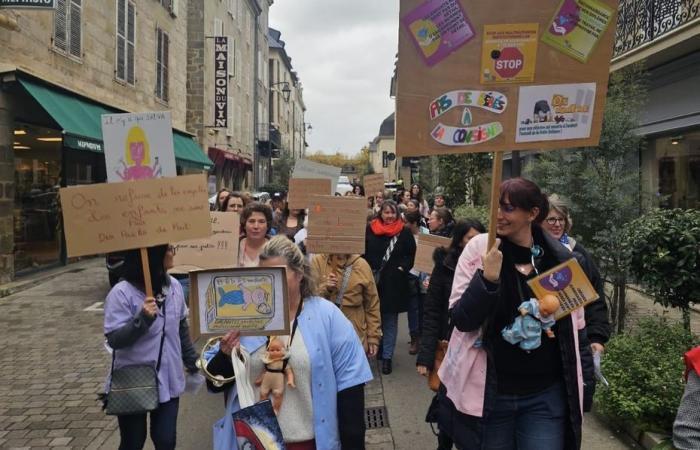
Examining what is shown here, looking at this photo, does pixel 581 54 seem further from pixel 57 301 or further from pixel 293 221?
pixel 57 301

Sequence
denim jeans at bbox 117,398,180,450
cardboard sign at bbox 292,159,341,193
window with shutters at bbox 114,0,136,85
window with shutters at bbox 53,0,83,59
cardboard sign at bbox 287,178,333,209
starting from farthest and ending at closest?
window with shutters at bbox 114,0,136,85
window with shutters at bbox 53,0,83,59
cardboard sign at bbox 292,159,341,193
cardboard sign at bbox 287,178,333,209
denim jeans at bbox 117,398,180,450

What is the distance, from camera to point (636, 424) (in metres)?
4.29

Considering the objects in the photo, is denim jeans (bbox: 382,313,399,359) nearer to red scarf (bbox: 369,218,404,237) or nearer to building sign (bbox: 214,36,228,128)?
red scarf (bbox: 369,218,404,237)

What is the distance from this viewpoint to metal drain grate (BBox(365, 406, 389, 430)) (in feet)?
15.9

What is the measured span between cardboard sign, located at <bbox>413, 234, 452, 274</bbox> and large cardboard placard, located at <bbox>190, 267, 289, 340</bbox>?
3745mm

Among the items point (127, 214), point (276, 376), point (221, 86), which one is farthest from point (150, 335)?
point (221, 86)

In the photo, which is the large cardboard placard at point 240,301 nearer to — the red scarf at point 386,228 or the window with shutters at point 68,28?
the red scarf at point 386,228

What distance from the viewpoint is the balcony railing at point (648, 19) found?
357 inches

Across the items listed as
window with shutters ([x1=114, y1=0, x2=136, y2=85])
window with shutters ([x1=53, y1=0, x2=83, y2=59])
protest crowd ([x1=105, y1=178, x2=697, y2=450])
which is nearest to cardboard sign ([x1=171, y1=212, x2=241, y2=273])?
protest crowd ([x1=105, y1=178, x2=697, y2=450])

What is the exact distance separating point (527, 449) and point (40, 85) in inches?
458

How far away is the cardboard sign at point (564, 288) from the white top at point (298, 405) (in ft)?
3.67

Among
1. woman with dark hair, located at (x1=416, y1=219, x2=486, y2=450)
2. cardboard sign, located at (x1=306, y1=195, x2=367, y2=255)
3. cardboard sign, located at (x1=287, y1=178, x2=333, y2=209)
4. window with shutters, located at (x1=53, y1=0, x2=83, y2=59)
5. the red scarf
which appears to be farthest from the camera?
window with shutters, located at (x1=53, y1=0, x2=83, y2=59)

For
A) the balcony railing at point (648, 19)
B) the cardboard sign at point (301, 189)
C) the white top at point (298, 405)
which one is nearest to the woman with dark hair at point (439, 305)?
the white top at point (298, 405)

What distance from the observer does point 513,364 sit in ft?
8.50
